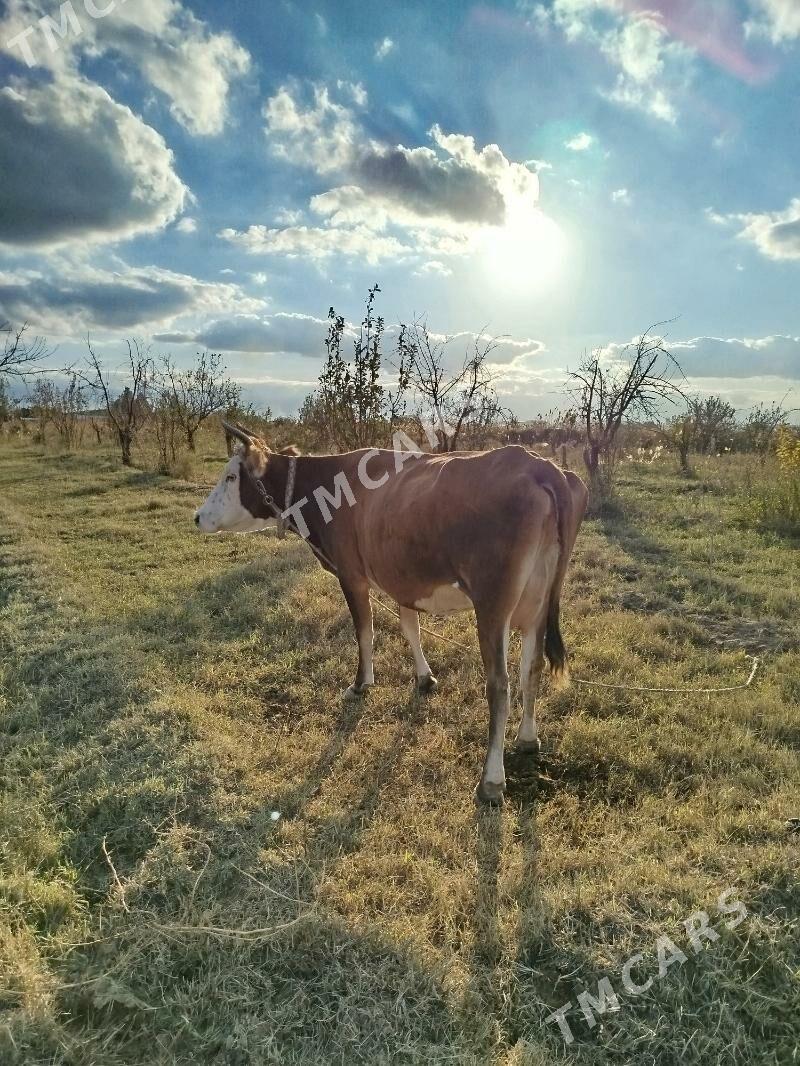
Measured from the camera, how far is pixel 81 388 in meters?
24.8

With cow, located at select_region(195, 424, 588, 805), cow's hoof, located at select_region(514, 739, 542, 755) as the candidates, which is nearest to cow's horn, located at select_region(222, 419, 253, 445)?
cow, located at select_region(195, 424, 588, 805)

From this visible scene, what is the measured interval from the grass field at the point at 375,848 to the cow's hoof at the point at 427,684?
8cm

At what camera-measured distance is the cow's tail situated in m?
3.43

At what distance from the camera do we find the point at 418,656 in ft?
16.4

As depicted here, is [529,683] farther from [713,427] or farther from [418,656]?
[713,427]

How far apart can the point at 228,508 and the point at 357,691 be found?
2.00 m

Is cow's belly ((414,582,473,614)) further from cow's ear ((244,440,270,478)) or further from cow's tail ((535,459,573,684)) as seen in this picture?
cow's ear ((244,440,270,478))

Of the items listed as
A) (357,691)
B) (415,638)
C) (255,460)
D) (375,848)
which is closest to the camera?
(375,848)

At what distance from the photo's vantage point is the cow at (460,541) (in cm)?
339

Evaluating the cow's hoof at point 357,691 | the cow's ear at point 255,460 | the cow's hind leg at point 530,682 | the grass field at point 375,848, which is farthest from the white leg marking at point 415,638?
the cow's ear at point 255,460

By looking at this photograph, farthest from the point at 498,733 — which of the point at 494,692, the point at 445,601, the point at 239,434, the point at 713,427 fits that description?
the point at 713,427

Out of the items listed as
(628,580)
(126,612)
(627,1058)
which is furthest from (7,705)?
(628,580)

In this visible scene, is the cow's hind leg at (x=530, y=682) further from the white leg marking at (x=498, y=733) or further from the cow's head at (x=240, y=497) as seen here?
the cow's head at (x=240, y=497)

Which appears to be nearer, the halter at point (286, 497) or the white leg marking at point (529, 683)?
the white leg marking at point (529, 683)
